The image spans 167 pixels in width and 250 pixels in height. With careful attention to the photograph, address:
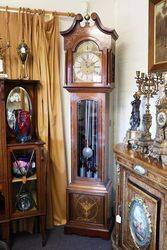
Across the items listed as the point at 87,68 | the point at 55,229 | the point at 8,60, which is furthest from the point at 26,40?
the point at 55,229

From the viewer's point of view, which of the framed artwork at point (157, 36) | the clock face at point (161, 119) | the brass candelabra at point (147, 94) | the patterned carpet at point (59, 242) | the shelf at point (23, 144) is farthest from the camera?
the patterned carpet at point (59, 242)

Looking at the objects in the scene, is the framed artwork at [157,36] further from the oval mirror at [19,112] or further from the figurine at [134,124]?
the oval mirror at [19,112]

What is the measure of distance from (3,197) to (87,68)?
4.60 feet

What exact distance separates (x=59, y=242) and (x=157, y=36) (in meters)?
2.01

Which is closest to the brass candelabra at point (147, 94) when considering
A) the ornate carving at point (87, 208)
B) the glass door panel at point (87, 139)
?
the glass door panel at point (87, 139)

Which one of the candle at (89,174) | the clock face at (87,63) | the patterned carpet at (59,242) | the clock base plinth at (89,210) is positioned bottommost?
the patterned carpet at (59,242)

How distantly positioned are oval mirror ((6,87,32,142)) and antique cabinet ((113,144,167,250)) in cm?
91

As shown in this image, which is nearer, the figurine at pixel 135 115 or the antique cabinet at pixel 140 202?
the antique cabinet at pixel 140 202

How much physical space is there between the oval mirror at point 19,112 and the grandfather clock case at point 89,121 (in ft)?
1.42

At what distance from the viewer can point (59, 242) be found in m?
2.51

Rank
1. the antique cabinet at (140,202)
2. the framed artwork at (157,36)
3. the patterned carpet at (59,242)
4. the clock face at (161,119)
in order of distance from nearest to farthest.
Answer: the antique cabinet at (140,202), the clock face at (161,119), the framed artwork at (157,36), the patterned carpet at (59,242)

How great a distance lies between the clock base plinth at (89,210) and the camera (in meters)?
2.51

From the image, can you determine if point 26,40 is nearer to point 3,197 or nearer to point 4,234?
point 3,197

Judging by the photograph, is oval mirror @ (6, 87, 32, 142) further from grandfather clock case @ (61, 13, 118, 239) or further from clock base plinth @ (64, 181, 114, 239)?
clock base plinth @ (64, 181, 114, 239)
